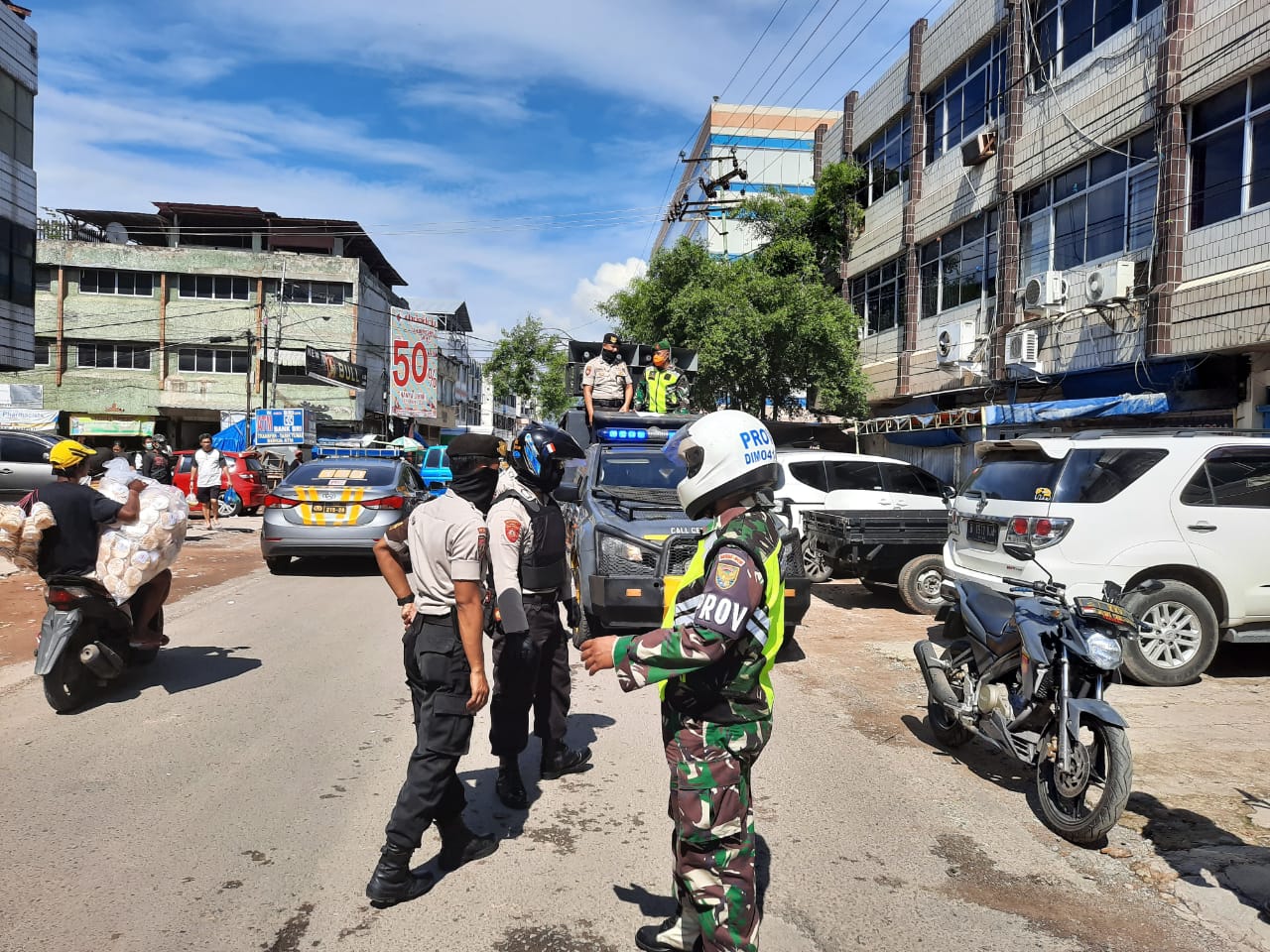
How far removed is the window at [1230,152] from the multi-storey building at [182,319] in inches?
1506

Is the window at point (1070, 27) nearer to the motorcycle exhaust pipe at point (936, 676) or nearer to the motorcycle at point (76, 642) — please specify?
the motorcycle exhaust pipe at point (936, 676)

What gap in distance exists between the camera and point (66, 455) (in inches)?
219

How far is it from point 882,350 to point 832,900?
70.5ft

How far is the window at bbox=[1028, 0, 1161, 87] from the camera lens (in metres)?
14.4

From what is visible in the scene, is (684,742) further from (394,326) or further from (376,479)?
(394,326)

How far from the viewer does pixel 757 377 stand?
20266 mm

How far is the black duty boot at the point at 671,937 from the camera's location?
2809mm

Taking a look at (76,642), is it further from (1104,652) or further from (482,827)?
(1104,652)

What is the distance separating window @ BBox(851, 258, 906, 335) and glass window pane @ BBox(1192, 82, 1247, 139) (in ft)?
32.0

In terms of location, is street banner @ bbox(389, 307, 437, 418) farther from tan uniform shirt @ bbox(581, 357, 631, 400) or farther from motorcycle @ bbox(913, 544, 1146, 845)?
motorcycle @ bbox(913, 544, 1146, 845)

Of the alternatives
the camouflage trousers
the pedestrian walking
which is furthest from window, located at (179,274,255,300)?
the camouflage trousers

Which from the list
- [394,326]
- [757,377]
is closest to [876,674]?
[757,377]

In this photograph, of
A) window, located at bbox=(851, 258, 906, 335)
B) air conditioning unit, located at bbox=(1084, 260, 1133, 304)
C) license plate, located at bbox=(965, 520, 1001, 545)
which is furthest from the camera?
window, located at bbox=(851, 258, 906, 335)

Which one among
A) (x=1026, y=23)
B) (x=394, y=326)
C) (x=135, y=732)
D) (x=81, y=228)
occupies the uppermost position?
(x=81, y=228)
